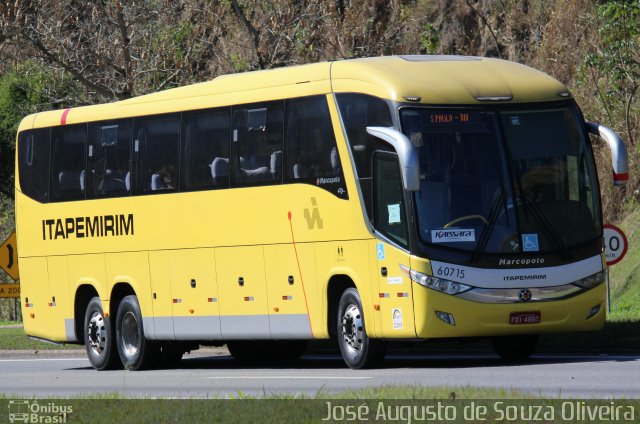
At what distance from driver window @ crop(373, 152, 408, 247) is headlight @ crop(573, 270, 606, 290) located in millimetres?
2178

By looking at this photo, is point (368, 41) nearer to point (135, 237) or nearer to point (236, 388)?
point (135, 237)

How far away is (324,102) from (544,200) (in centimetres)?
315

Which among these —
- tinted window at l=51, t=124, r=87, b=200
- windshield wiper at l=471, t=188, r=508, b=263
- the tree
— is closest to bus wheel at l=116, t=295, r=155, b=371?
tinted window at l=51, t=124, r=87, b=200

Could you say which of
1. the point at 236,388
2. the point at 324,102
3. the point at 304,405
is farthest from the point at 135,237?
the point at 304,405

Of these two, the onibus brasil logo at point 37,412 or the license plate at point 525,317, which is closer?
the onibus brasil logo at point 37,412

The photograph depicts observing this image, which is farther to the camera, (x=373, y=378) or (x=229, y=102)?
(x=229, y=102)

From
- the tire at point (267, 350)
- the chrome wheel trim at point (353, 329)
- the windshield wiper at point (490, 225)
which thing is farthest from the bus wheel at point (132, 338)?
the windshield wiper at point (490, 225)

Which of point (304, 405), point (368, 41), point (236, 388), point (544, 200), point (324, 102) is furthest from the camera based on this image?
point (368, 41)

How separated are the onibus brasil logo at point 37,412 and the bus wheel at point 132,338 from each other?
816 cm

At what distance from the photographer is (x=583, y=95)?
34375 mm

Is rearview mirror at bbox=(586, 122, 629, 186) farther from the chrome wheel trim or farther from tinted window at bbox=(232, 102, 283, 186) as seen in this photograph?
tinted window at bbox=(232, 102, 283, 186)

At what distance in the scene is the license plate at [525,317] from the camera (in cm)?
1744

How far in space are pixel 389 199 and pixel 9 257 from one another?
15487 mm

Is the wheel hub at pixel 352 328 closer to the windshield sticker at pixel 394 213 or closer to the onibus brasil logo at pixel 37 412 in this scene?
the windshield sticker at pixel 394 213
